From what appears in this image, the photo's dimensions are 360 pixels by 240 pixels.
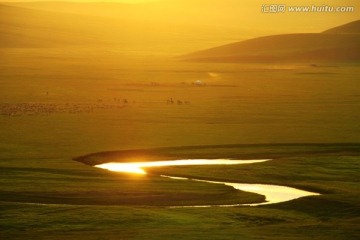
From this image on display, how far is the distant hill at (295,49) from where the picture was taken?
552ft

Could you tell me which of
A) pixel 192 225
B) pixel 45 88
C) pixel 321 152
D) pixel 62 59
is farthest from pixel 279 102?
pixel 62 59

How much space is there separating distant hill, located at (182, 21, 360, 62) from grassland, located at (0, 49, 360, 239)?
51632mm

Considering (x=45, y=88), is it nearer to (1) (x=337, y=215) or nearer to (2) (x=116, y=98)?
(2) (x=116, y=98)

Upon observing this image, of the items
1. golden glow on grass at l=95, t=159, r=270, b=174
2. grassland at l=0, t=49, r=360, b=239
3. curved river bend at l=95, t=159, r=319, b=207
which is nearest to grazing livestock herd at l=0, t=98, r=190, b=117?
grassland at l=0, t=49, r=360, b=239

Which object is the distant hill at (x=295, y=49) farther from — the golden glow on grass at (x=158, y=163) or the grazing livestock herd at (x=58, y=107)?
the golden glow on grass at (x=158, y=163)

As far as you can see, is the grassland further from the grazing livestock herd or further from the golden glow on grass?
the golden glow on grass

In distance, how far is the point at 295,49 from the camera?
178250 millimetres

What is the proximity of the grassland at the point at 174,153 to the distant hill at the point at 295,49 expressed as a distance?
169 feet

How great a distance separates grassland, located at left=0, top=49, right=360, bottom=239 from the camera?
33312 mm

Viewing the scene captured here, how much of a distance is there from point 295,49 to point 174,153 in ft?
421

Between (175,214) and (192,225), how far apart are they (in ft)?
6.97

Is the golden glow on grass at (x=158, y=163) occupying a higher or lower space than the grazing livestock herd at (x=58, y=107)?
lower

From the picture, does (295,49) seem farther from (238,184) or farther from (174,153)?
(238,184)

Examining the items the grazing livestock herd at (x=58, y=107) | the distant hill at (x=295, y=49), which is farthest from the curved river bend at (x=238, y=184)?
the distant hill at (x=295, y=49)
